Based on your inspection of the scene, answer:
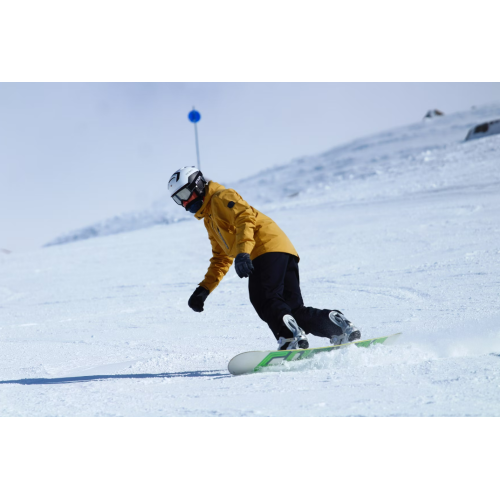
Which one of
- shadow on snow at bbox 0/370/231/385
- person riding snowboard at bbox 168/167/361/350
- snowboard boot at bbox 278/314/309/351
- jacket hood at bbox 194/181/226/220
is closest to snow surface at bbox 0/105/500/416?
shadow on snow at bbox 0/370/231/385

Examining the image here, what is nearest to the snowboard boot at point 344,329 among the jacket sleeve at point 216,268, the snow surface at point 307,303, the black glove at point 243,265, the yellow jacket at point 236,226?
the snow surface at point 307,303

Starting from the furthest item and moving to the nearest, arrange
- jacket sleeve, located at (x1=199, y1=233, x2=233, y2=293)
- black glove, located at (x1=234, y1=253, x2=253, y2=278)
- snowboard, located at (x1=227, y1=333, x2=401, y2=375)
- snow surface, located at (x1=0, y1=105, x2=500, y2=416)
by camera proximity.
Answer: jacket sleeve, located at (x1=199, y1=233, x2=233, y2=293) < snowboard, located at (x1=227, y1=333, x2=401, y2=375) < black glove, located at (x1=234, y1=253, x2=253, y2=278) < snow surface, located at (x1=0, y1=105, x2=500, y2=416)

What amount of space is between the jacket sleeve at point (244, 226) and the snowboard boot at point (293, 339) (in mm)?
509

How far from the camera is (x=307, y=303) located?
6402mm

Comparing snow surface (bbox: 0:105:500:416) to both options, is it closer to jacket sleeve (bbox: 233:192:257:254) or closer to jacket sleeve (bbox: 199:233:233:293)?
jacket sleeve (bbox: 199:233:233:293)

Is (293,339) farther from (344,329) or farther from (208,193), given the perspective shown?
(208,193)

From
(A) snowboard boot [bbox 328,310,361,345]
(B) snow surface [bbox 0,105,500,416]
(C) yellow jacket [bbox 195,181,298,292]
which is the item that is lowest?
(B) snow surface [bbox 0,105,500,416]

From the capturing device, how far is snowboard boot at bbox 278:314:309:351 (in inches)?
143

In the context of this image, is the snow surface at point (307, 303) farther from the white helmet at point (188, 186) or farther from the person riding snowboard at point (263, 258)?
the white helmet at point (188, 186)

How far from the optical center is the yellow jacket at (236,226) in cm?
366

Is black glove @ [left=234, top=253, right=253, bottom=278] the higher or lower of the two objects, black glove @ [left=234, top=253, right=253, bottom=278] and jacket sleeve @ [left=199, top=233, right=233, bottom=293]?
the higher

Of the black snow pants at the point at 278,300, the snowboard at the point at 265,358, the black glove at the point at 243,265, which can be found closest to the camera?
the black glove at the point at 243,265

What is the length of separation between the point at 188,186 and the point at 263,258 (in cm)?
71

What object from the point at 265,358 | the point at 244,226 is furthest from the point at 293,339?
the point at 244,226
